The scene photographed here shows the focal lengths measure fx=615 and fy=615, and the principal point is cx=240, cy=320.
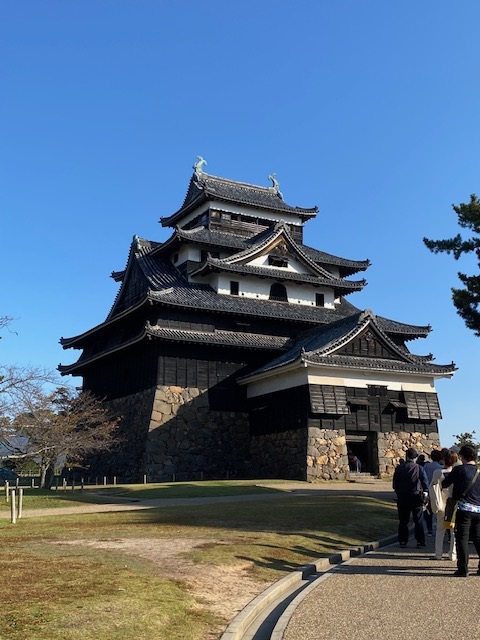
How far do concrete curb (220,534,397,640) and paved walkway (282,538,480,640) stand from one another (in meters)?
0.09

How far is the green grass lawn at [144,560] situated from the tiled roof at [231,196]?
26761 mm

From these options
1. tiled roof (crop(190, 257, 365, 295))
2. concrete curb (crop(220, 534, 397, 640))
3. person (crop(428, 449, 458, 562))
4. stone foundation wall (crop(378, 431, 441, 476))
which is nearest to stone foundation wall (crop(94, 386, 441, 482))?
stone foundation wall (crop(378, 431, 441, 476))

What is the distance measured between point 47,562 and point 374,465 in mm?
23451

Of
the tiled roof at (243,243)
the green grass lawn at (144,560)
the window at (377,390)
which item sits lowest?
the green grass lawn at (144,560)

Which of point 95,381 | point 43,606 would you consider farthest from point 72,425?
point 43,606

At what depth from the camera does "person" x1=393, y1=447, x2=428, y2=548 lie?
11.8 m

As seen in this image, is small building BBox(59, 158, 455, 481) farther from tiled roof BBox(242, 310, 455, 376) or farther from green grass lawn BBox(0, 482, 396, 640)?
green grass lawn BBox(0, 482, 396, 640)

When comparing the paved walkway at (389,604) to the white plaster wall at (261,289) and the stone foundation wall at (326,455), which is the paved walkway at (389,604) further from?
the white plaster wall at (261,289)

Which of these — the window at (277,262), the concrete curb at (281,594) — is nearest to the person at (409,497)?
the concrete curb at (281,594)

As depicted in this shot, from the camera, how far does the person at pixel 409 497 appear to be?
11773 mm

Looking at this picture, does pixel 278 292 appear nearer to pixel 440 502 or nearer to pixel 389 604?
pixel 440 502

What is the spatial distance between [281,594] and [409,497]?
14.5 ft

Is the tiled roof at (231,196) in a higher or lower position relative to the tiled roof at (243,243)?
higher

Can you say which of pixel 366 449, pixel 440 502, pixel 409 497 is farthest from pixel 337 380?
pixel 440 502
